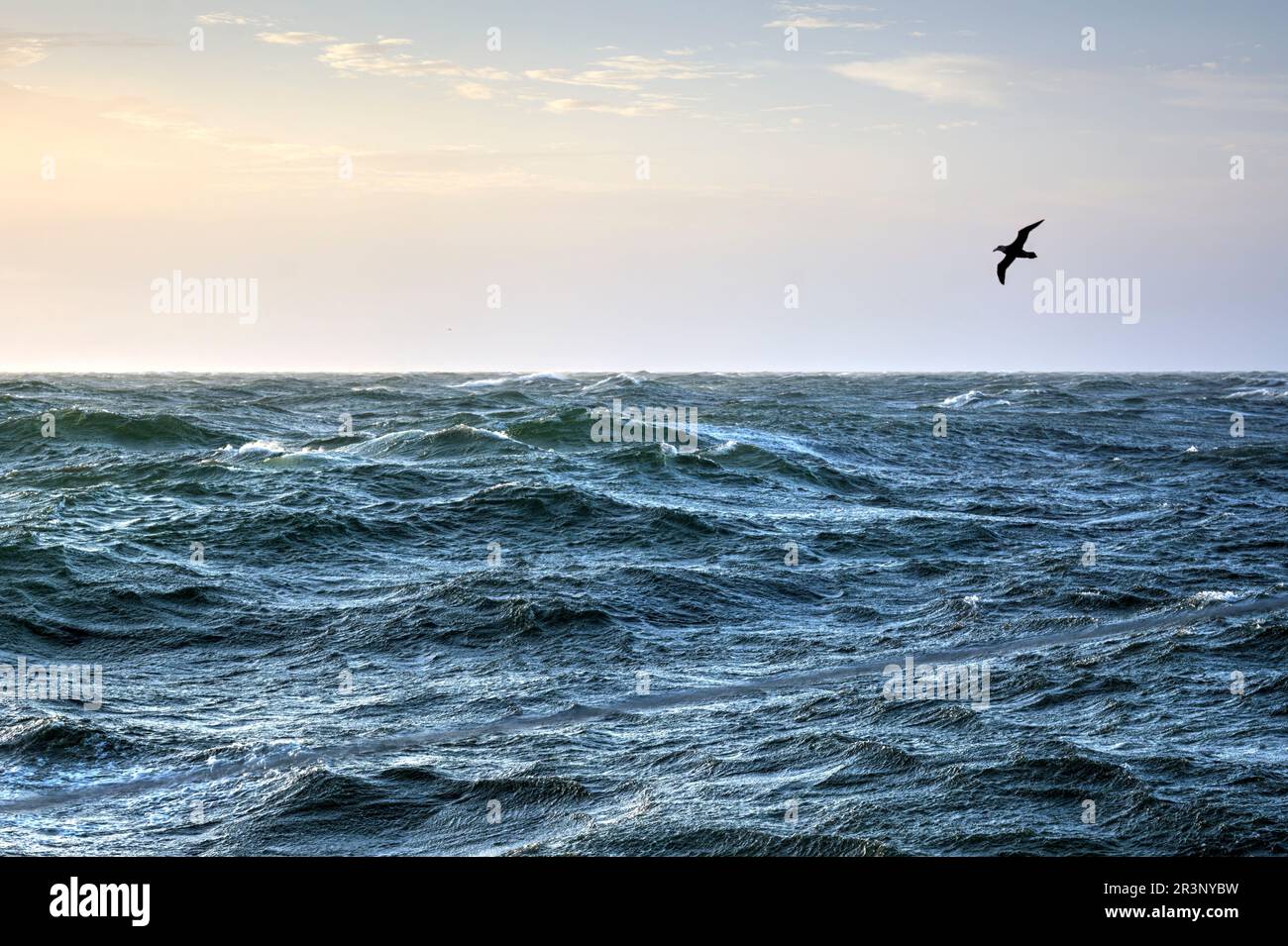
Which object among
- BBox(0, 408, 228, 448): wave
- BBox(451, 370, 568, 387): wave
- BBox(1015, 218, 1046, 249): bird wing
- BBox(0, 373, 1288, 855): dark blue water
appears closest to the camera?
BBox(0, 373, 1288, 855): dark blue water

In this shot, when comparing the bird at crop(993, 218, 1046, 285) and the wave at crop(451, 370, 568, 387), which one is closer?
the bird at crop(993, 218, 1046, 285)

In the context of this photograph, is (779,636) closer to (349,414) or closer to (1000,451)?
(1000,451)

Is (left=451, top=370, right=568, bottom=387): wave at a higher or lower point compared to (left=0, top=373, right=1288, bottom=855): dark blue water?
higher

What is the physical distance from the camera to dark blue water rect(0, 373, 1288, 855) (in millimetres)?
11102

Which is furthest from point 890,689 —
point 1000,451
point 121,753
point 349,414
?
point 349,414

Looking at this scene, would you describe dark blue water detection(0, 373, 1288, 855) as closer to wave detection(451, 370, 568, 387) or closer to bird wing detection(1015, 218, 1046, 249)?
bird wing detection(1015, 218, 1046, 249)

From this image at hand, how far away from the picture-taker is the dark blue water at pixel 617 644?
1110 cm

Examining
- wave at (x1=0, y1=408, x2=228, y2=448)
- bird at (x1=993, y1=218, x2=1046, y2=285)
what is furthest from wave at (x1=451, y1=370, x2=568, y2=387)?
bird at (x1=993, y1=218, x2=1046, y2=285)

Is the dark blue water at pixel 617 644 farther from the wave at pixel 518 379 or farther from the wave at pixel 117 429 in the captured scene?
the wave at pixel 518 379

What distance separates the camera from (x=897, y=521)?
1081 inches

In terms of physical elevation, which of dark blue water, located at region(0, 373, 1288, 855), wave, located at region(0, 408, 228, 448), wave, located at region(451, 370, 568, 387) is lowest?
dark blue water, located at region(0, 373, 1288, 855)

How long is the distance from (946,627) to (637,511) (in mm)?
10190

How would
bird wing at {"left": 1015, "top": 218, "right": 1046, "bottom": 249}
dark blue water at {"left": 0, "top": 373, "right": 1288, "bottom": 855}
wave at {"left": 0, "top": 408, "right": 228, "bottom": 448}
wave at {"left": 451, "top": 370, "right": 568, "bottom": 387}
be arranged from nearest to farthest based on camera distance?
1. dark blue water at {"left": 0, "top": 373, "right": 1288, "bottom": 855}
2. bird wing at {"left": 1015, "top": 218, "right": 1046, "bottom": 249}
3. wave at {"left": 0, "top": 408, "right": 228, "bottom": 448}
4. wave at {"left": 451, "top": 370, "right": 568, "bottom": 387}

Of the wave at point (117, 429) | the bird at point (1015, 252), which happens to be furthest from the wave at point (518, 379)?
the bird at point (1015, 252)
